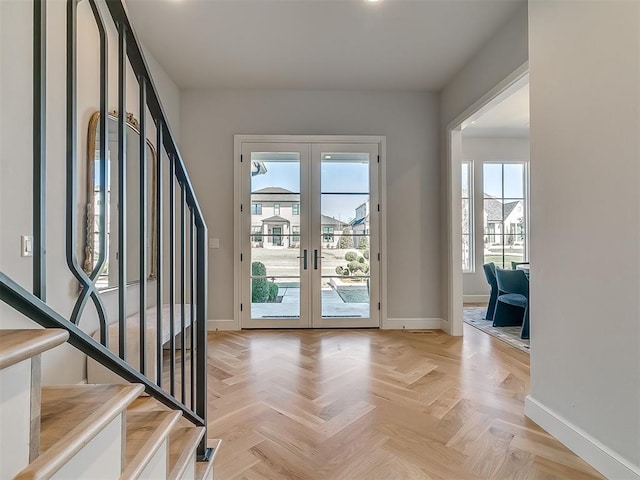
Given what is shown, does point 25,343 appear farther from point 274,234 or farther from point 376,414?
point 274,234

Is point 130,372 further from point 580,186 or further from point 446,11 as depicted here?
point 446,11

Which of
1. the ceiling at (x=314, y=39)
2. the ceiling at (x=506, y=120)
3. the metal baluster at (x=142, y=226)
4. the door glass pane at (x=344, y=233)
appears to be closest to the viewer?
the metal baluster at (x=142, y=226)

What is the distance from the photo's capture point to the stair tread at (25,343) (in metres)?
0.56

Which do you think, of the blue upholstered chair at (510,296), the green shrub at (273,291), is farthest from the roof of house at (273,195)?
the blue upholstered chair at (510,296)

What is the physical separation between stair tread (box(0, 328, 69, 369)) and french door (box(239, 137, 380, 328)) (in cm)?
368

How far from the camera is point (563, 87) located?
1984mm

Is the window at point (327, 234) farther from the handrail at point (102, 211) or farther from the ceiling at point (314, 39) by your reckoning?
the handrail at point (102, 211)

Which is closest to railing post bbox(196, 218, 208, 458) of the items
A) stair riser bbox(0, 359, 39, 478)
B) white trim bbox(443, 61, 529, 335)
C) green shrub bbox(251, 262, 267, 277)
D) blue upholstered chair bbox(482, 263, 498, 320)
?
stair riser bbox(0, 359, 39, 478)

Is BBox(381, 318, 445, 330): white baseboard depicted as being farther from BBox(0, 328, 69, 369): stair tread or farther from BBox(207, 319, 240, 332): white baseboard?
BBox(0, 328, 69, 369): stair tread

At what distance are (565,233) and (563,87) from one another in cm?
86

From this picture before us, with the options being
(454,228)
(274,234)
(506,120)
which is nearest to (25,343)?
(274,234)

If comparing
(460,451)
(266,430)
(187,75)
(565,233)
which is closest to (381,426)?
(460,451)

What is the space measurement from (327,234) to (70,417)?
372cm

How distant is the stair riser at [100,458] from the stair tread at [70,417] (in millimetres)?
40
